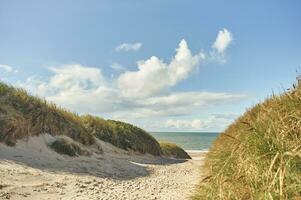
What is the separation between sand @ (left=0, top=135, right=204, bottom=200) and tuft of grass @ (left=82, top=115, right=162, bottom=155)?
6428mm

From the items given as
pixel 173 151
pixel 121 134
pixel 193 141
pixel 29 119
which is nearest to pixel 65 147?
pixel 29 119

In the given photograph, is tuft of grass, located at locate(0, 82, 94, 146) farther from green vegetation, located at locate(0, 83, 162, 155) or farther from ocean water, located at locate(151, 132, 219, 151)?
ocean water, located at locate(151, 132, 219, 151)

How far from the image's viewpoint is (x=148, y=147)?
89.5 ft

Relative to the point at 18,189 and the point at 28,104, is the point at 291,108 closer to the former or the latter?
the point at 18,189

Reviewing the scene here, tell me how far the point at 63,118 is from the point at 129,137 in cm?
747

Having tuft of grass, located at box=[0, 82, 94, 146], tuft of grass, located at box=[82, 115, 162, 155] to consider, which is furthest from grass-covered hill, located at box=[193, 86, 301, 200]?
tuft of grass, located at box=[82, 115, 162, 155]

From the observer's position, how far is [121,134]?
25.1 meters

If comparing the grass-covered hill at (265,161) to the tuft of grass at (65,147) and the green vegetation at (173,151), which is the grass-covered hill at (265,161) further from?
the green vegetation at (173,151)

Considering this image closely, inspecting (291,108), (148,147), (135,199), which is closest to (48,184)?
(135,199)

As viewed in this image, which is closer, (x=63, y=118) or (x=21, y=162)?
(x=21, y=162)

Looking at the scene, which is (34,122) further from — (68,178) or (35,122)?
(68,178)

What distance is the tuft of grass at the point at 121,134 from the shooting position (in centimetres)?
2344

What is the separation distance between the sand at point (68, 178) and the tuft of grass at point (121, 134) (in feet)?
21.1

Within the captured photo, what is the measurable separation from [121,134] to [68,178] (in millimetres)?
13512
